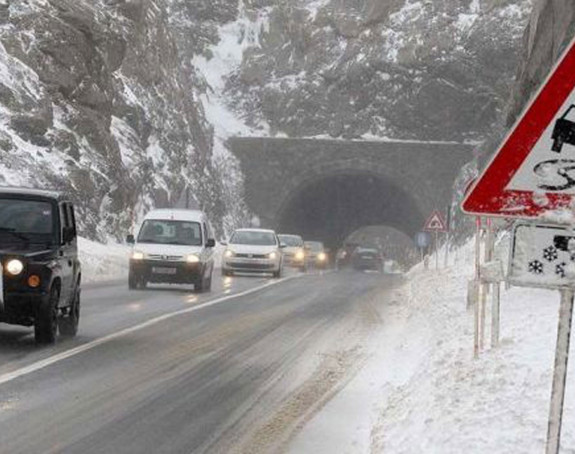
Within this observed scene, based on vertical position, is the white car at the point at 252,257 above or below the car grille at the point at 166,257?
below

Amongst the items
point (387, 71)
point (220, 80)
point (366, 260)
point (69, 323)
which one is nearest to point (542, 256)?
point (69, 323)

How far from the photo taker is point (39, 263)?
11.2 meters

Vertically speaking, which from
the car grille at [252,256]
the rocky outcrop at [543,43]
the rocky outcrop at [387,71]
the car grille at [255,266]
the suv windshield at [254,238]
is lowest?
the car grille at [255,266]

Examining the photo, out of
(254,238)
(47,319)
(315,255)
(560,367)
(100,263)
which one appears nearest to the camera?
(560,367)

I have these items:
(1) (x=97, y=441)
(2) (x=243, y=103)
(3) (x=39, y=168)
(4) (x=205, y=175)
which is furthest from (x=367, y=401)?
(2) (x=243, y=103)

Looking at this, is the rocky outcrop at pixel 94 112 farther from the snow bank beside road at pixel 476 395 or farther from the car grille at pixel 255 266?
the snow bank beside road at pixel 476 395

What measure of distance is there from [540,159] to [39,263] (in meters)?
7.62

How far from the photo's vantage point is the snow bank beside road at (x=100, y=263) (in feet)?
90.9

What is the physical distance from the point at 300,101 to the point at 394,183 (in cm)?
852

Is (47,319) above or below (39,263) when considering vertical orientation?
below

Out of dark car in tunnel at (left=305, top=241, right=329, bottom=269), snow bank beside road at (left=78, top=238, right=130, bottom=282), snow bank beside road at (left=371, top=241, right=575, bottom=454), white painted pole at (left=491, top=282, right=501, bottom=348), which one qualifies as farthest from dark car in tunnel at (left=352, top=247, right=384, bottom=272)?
white painted pole at (left=491, top=282, right=501, bottom=348)

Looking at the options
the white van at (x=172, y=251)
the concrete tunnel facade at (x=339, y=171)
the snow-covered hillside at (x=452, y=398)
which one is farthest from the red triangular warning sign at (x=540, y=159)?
the concrete tunnel facade at (x=339, y=171)

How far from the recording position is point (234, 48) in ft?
226

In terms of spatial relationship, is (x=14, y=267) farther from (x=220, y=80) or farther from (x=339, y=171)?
(x=220, y=80)
